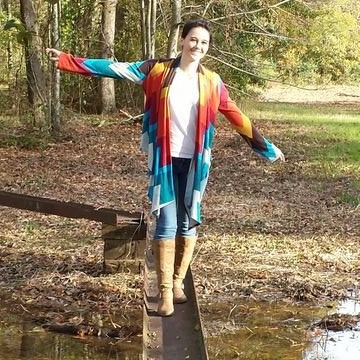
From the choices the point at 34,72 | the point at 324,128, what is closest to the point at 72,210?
the point at 34,72

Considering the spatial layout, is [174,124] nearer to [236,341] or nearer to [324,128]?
[236,341]

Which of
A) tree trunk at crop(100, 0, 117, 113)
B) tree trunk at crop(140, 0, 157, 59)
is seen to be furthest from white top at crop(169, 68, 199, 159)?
tree trunk at crop(100, 0, 117, 113)

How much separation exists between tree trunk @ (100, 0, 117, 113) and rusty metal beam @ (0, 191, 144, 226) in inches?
516

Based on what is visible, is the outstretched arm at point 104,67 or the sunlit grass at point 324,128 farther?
the sunlit grass at point 324,128

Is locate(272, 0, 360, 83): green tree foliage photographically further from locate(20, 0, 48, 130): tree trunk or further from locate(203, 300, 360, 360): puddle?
locate(203, 300, 360, 360): puddle

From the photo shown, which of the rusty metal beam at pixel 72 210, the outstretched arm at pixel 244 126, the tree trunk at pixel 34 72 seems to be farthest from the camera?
the tree trunk at pixel 34 72

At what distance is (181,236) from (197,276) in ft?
5.96

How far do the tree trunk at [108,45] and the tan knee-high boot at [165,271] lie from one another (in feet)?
51.4

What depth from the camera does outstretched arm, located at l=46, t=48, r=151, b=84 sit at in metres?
4.99

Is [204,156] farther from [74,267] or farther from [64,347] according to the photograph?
[74,267]

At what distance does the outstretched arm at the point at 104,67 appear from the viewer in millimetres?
4992

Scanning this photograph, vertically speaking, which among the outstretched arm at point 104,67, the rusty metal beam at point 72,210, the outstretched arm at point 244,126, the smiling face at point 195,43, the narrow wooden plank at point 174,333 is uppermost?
the smiling face at point 195,43

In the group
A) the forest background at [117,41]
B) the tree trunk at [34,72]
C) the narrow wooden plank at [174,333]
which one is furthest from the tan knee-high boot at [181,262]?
the tree trunk at [34,72]

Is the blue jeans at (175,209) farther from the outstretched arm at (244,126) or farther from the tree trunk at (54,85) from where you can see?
the tree trunk at (54,85)
